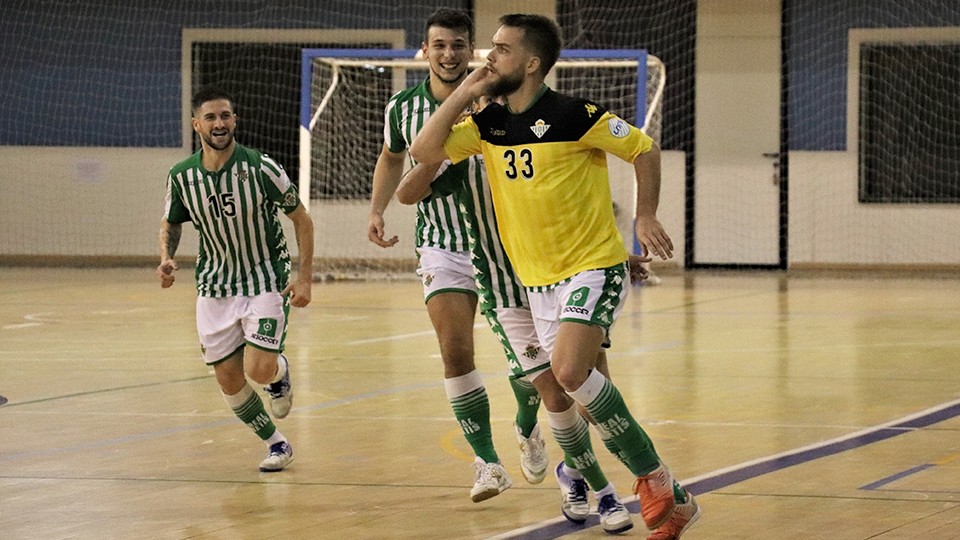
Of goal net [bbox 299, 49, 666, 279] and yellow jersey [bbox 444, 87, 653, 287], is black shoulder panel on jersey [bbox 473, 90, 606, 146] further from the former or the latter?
goal net [bbox 299, 49, 666, 279]

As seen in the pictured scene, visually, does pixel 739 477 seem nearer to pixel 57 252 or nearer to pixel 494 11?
pixel 494 11

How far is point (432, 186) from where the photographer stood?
5.87 metres

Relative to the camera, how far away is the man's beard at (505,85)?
4.81 m

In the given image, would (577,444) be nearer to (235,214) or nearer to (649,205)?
(649,205)

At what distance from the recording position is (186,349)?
11195 millimetres

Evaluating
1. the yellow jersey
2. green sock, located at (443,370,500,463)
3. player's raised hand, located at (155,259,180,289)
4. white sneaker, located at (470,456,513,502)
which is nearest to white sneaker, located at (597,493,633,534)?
white sneaker, located at (470,456,513,502)

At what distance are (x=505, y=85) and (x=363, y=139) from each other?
49.9ft

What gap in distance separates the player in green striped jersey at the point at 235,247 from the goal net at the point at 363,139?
1182 centimetres

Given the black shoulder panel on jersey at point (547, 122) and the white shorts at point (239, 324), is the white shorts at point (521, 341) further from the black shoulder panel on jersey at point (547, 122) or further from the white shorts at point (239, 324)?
the white shorts at point (239, 324)

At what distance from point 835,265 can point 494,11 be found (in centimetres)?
556

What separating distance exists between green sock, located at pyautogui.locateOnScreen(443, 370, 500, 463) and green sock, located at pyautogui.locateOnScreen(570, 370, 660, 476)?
1085mm

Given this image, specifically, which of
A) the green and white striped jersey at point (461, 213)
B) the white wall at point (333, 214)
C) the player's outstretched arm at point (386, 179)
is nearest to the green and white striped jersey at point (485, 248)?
the green and white striped jersey at point (461, 213)

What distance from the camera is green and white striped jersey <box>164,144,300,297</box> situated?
671cm

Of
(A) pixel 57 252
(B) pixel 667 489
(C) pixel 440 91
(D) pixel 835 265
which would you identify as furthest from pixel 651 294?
(B) pixel 667 489
